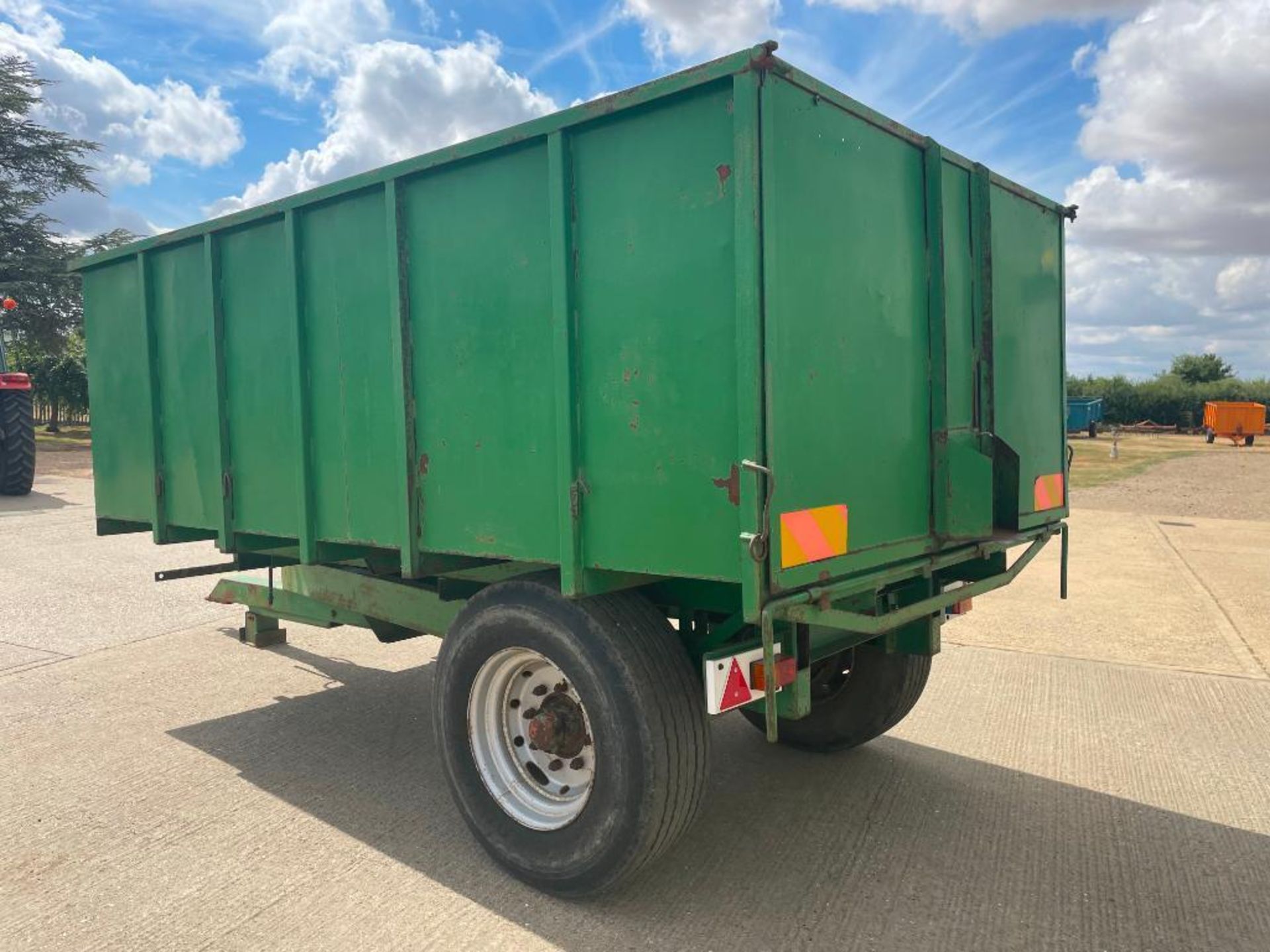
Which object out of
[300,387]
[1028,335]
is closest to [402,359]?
[300,387]

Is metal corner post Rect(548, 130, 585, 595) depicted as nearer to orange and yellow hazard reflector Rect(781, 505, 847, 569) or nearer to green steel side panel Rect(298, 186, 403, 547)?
orange and yellow hazard reflector Rect(781, 505, 847, 569)

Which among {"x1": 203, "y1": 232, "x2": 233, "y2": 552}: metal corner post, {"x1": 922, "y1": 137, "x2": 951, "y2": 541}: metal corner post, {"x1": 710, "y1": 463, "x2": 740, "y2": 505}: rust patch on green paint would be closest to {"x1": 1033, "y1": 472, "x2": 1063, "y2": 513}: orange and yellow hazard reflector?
{"x1": 922, "y1": 137, "x2": 951, "y2": 541}: metal corner post

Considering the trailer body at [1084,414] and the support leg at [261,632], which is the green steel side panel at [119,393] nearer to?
the support leg at [261,632]

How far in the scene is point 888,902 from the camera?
10.3 feet

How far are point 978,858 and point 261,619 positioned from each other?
459cm

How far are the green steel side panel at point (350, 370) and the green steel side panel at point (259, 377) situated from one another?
0.57 feet

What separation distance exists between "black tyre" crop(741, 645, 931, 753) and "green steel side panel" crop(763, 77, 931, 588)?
1070 mm

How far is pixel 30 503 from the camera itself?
14.2m

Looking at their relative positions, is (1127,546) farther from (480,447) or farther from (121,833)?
(121,833)

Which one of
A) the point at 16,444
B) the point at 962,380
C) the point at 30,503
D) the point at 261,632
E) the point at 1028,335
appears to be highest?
the point at 1028,335

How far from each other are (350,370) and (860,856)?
2.91 m

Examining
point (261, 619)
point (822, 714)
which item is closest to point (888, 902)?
point (822, 714)

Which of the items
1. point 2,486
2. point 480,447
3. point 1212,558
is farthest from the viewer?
point 2,486

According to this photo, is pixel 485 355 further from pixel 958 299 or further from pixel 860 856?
pixel 860 856
